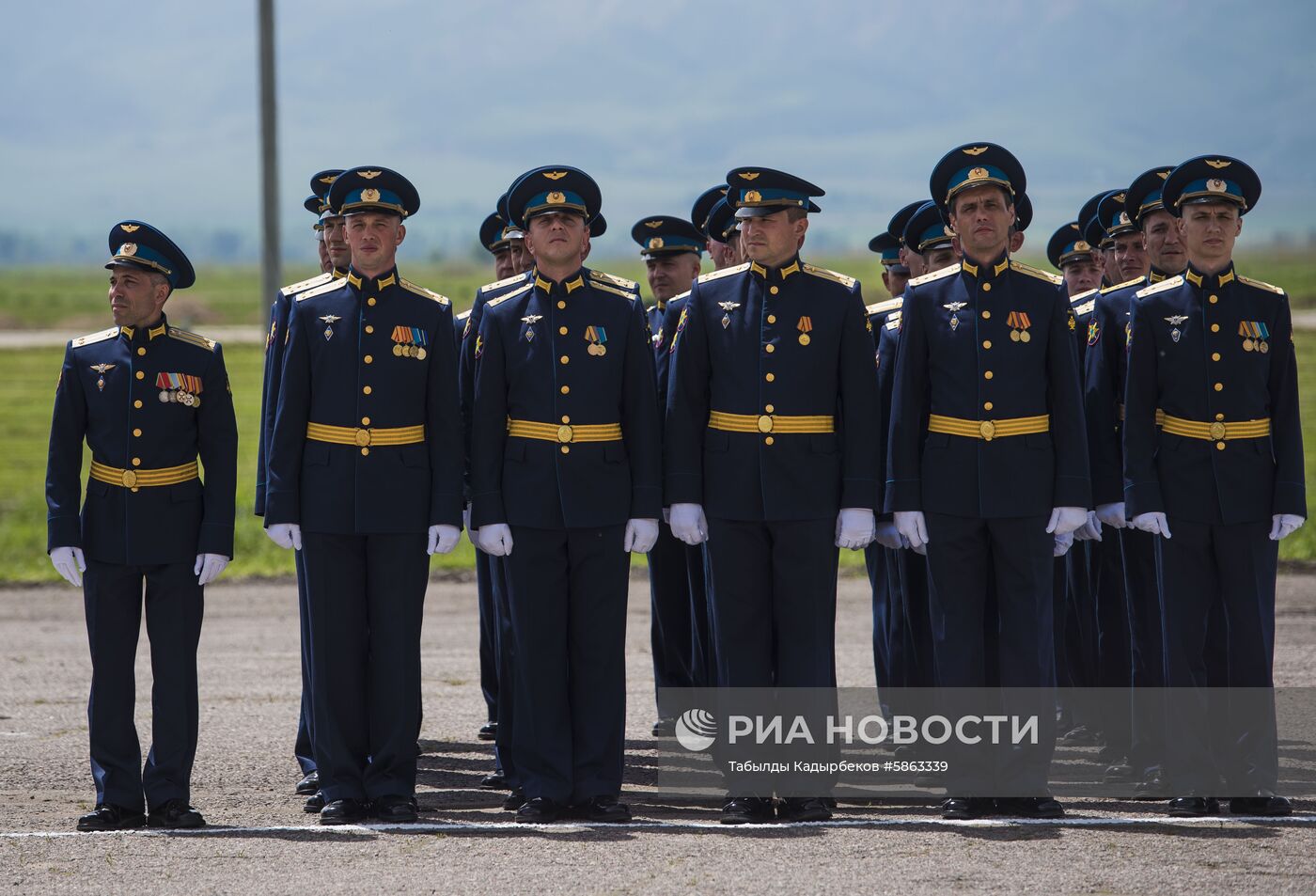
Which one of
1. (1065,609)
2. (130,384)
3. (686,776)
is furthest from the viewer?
(1065,609)

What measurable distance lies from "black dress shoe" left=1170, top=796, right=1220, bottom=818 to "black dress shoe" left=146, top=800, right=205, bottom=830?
3.62 meters

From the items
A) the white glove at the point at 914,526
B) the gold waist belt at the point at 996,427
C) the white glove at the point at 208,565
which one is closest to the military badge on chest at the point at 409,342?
the white glove at the point at 208,565

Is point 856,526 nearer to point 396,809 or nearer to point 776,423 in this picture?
point 776,423

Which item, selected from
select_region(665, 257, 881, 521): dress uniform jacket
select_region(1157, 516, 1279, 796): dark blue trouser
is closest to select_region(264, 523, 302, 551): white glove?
select_region(665, 257, 881, 521): dress uniform jacket

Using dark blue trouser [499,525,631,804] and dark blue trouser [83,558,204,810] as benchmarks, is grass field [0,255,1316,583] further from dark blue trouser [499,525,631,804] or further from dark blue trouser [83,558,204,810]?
dark blue trouser [499,525,631,804]

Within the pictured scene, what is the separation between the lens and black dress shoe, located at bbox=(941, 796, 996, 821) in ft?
20.2

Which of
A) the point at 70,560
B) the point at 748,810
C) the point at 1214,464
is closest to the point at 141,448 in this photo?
the point at 70,560

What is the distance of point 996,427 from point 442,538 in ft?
7.02

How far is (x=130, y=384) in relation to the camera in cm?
635

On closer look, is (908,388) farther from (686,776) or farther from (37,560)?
(37,560)

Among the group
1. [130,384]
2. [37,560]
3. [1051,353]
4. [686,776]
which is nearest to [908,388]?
[1051,353]

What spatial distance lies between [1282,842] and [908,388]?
2089 mm

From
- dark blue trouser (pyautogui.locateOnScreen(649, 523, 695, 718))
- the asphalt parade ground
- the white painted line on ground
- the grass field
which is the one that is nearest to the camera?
the asphalt parade ground

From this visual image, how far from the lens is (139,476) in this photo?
633 centimetres
